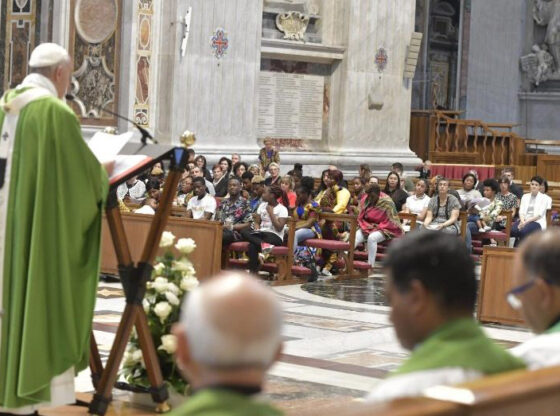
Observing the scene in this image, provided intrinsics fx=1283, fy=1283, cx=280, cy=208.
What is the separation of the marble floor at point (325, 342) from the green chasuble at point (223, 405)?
15.2 feet

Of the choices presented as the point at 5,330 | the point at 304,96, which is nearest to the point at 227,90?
the point at 304,96

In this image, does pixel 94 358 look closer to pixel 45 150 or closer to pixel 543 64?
pixel 45 150

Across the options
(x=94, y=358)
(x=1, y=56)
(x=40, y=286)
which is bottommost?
(x=94, y=358)

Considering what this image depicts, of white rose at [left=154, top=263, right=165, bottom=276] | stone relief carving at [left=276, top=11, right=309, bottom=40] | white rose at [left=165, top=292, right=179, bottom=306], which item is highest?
stone relief carving at [left=276, top=11, right=309, bottom=40]

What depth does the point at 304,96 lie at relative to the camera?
899 inches

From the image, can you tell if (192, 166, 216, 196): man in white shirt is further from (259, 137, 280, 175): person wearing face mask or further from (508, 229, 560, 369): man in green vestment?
(508, 229, 560, 369): man in green vestment

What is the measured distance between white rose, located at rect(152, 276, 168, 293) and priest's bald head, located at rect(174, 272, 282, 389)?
15.5 feet

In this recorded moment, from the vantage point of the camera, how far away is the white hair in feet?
7.60

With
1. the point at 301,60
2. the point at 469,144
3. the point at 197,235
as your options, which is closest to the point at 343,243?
the point at 197,235

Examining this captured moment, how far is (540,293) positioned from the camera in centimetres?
352

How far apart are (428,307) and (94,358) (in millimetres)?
4288

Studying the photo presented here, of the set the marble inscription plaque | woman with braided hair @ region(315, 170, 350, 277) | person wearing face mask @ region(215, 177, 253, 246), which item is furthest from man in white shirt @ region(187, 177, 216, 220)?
the marble inscription plaque

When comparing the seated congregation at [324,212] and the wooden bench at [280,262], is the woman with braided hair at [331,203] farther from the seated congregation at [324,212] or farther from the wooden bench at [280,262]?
the wooden bench at [280,262]

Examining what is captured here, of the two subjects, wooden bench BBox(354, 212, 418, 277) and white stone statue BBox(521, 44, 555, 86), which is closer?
wooden bench BBox(354, 212, 418, 277)
